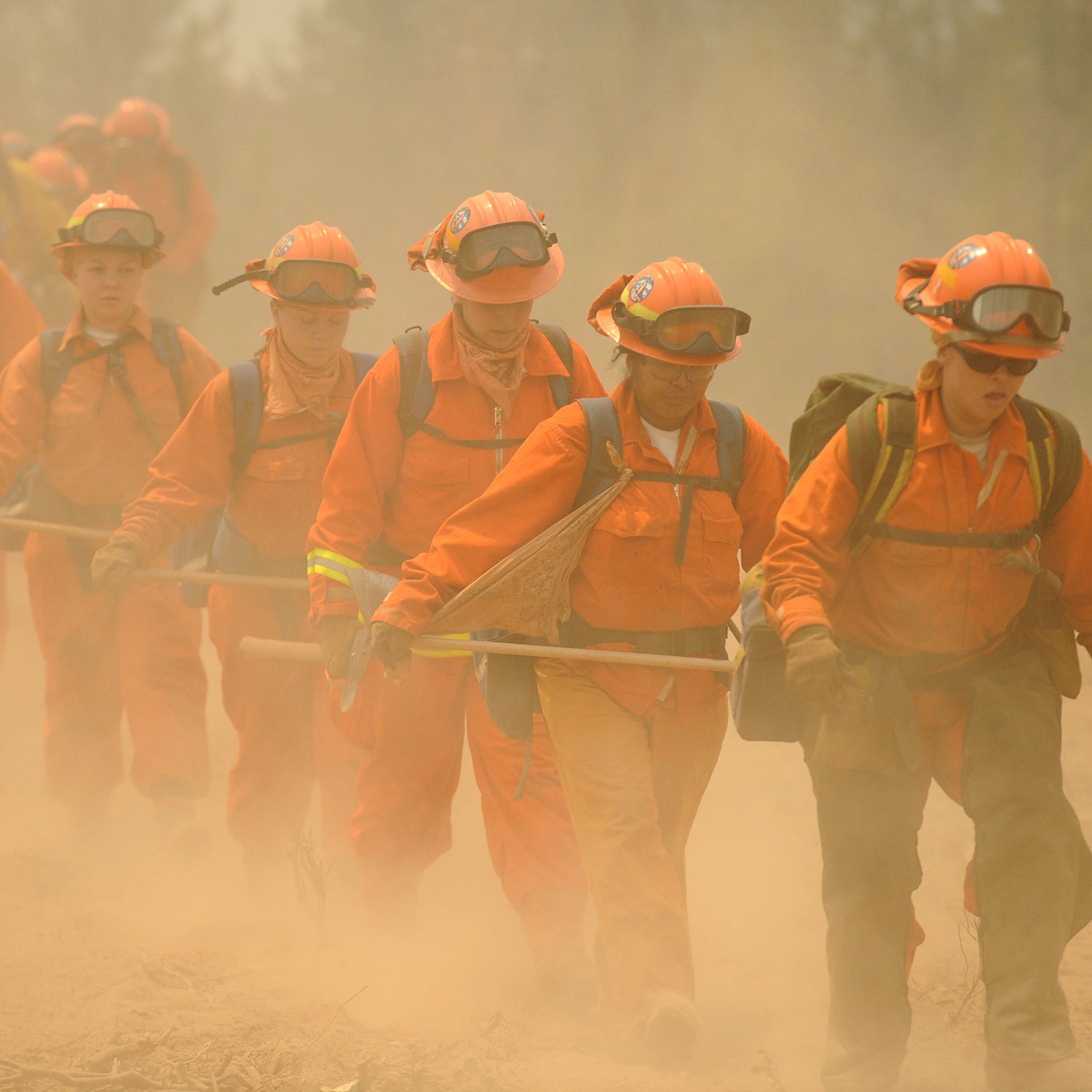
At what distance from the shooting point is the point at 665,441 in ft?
15.0

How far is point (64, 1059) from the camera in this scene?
4.50m

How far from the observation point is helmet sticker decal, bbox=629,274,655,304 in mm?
4559

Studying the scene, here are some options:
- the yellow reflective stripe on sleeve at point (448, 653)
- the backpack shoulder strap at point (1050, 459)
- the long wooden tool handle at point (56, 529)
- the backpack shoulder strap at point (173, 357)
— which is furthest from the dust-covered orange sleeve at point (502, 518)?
the backpack shoulder strap at point (173, 357)

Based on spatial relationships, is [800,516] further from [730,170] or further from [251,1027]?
[730,170]

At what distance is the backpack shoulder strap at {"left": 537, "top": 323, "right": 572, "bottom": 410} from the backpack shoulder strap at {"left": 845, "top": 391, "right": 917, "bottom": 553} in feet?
4.96

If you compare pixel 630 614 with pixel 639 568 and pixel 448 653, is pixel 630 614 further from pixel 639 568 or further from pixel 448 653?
pixel 448 653

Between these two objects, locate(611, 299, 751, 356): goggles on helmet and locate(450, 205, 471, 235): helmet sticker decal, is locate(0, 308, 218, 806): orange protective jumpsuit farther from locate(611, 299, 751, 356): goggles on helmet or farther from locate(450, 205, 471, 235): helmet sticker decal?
locate(611, 299, 751, 356): goggles on helmet

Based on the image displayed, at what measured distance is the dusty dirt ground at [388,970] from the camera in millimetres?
4406

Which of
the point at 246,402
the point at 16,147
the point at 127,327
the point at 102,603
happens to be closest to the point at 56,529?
the point at 102,603

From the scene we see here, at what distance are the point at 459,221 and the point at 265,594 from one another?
1762 mm

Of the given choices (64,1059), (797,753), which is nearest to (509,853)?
(64,1059)

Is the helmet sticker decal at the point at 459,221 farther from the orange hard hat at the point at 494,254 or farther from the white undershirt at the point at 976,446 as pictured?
the white undershirt at the point at 976,446

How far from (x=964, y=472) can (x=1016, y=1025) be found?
1.37 meters

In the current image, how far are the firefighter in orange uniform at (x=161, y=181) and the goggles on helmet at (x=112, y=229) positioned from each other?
6.35 meters
